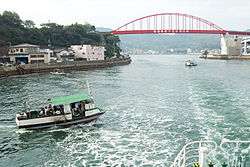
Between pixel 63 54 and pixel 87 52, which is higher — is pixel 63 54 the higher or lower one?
the lower one

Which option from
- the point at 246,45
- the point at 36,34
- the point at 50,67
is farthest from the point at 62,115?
the point at 246,45

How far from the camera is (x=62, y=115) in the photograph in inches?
630

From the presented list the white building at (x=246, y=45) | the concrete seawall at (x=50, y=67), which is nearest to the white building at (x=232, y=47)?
the white building at (x=246, y=45)

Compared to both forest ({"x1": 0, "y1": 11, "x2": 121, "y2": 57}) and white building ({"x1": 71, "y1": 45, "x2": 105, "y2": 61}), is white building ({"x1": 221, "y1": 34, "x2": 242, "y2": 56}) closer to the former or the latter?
forest ({"x1": 0, "y1": 11, "x2": 121, "y2": 57})

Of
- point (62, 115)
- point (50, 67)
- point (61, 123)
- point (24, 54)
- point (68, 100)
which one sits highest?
point (24, 54)

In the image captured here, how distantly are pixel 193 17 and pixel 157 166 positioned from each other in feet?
377

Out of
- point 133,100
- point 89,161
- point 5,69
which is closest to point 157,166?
point 89,161

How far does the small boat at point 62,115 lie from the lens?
15461mm

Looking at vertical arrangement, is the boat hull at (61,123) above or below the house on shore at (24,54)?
below

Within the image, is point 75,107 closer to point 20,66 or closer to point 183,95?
point 183,95

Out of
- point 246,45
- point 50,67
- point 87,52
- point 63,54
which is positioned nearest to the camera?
point 50,67

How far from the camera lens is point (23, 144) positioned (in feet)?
44.7

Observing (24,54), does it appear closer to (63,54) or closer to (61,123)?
(63,54)

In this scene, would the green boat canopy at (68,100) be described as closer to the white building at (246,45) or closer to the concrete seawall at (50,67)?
the concrete seawall at (50,67)
